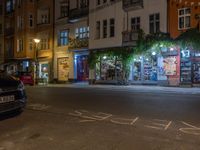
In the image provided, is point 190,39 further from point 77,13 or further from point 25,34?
point 25,34

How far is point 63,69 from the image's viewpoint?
35.8m

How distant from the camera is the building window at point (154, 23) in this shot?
1077 inches

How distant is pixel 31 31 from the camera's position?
134 feet

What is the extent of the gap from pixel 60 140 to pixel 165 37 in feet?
68.0

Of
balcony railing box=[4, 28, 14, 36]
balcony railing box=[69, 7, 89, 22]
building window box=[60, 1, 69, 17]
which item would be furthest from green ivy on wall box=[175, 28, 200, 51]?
balcony railing box=[4, 28, 14, 36]

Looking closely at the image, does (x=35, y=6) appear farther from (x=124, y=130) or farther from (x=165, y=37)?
(x=124, y=130)

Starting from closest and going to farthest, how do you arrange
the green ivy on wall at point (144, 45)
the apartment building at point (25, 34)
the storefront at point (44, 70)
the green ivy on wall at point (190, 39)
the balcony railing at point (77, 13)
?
the green ivy on wall at point (190, 39)
the green ivy on wall at point (144, 45)
the balcony railing at point (77, 13)
the storefront at point (44, 70)
the apartment building at point (25, 34)

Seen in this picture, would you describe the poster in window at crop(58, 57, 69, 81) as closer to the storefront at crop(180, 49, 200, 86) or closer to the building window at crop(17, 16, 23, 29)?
the building window at crop(17, 16, 23, 29)

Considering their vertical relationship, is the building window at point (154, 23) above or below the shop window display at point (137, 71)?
above

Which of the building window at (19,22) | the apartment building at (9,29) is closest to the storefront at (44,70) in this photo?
the building window at (19,22)

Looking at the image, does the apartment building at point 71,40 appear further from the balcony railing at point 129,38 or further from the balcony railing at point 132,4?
the balcony railing at point 132,4

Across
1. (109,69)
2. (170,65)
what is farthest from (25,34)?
(170,65)

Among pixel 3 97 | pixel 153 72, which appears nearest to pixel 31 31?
pixel 153 72

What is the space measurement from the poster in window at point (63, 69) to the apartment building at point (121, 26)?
406cm
